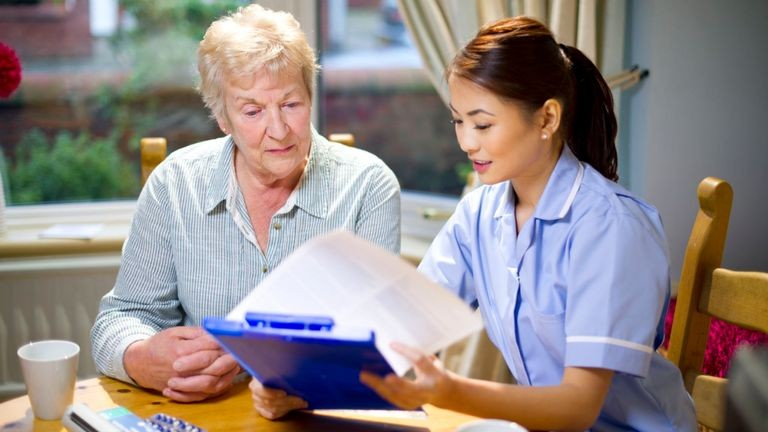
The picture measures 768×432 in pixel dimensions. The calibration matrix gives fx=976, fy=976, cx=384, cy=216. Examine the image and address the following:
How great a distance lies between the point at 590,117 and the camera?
Answer: 1.53 metres

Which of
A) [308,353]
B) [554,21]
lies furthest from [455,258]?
[554,21]

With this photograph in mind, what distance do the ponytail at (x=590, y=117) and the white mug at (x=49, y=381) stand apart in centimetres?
81

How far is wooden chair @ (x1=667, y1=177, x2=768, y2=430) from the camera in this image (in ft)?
5.05

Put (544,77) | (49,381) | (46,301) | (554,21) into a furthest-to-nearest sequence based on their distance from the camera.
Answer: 1. (46,301)
2. (554,21)
3. (544,77)
4. (49,381)

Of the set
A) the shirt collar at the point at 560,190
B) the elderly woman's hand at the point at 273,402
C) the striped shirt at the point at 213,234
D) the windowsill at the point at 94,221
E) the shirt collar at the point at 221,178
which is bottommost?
the windowsill at the point at 94,221

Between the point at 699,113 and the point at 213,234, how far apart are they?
4.40ft

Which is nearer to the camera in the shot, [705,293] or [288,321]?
[288,321]

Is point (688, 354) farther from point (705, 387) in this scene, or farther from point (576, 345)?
point (576, 345)

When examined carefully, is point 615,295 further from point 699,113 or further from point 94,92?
point 94,92

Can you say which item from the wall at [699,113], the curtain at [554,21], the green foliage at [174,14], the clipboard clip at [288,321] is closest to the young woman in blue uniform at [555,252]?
the clipboard clip at [288,321]

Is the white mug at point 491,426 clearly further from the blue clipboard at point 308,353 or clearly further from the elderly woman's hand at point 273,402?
the elderly woman's hand at point 273,402

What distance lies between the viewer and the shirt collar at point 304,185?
1.77m

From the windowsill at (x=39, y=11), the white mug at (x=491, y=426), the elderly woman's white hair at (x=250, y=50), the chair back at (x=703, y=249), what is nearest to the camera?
the white mug at (x=491, y=426)

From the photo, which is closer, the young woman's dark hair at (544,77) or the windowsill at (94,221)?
the young woman's dark hair at (544,77)
